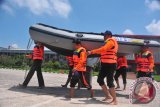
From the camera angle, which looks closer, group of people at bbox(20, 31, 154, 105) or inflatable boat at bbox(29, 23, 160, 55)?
group of people at bbox(20, 31, 154, 105)

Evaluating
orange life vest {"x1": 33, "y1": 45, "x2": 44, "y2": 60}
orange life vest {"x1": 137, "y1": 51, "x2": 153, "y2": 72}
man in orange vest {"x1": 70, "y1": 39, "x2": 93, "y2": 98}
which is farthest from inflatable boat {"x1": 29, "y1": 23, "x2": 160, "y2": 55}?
man in orange vest {"x1": 70, "y1": 39, "x2": 93, "y2": 98}

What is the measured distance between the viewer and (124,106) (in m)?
7.83

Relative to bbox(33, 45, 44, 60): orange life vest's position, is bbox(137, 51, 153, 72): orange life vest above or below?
below

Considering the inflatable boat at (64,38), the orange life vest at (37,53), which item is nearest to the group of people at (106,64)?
the inflatable boat at (64,38)

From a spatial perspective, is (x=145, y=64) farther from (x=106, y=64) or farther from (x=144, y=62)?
(x=106, y=64)

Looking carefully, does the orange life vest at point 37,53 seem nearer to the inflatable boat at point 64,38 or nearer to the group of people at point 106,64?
the inflatable boat at point 64,38

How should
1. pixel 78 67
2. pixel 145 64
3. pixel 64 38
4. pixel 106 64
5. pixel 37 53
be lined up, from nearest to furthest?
1. pixel 106 64
2. pixel 78 67
3. pixel 145 64
4. pixel 64 38
5. pixel 37 53

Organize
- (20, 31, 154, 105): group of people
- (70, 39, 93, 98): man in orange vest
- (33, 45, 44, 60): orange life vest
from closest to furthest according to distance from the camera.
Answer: (20, 31, 154, 105): group of people → (70, 39, 93, 98): man in orange vest → (33, 45, 44, 60): orange life vest

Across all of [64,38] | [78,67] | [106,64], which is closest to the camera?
[106,64]

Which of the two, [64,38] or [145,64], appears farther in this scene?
[64,38]

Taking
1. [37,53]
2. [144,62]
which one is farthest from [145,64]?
[37,53]

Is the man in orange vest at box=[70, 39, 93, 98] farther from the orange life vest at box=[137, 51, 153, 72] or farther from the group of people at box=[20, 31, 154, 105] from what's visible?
the orange life vest at box=[137, 51, 153, 72]

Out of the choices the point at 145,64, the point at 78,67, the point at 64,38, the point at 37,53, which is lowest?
the point at 78,67

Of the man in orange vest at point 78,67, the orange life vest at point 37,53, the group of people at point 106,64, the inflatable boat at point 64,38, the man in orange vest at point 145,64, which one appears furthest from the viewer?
the orange life vest at point 37,53
